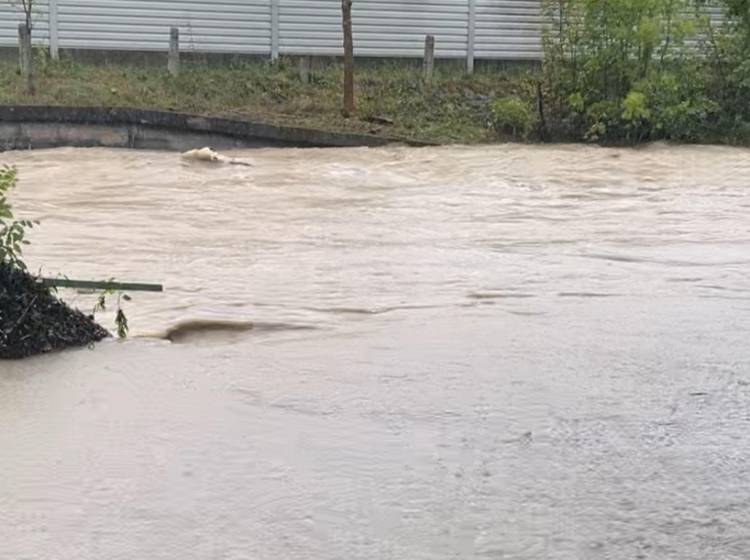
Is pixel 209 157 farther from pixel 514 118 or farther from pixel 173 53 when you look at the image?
pixel 514 118

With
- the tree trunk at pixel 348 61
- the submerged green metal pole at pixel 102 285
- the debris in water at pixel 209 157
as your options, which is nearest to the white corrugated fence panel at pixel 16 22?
the debris in water at pixel 209 157

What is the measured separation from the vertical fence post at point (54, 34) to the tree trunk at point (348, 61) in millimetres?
4852

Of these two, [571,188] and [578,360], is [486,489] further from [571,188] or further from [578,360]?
[571,188]

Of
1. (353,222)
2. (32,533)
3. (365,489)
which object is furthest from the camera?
(353,222)

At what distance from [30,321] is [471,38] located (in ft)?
58.3

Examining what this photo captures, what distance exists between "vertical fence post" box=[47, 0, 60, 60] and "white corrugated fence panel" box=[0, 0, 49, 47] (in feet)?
0.21

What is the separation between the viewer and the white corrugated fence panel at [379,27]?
70.4 feet

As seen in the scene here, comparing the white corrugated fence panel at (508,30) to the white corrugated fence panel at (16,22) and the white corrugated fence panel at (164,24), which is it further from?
the white corrugated fence panel at (16,22)

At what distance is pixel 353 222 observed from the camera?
1188 centimetres

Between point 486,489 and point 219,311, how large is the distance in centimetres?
349

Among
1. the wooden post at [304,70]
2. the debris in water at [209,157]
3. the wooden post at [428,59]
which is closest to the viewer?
the debris in water at [209,157]

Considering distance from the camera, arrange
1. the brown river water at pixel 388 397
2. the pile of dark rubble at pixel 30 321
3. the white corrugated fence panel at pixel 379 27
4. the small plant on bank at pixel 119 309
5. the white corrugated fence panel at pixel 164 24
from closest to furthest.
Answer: the brown river water at pixel 388 397
the pile of dark rubble at pixel 30 321
the small plant on bank at pixel 119 309
the white corrugated fence panel at pixel 164 24
the white corrugated fence panel at pixel 379 27

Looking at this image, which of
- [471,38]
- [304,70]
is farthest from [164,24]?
[471,38]

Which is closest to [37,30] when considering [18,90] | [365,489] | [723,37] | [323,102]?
[18,90]
